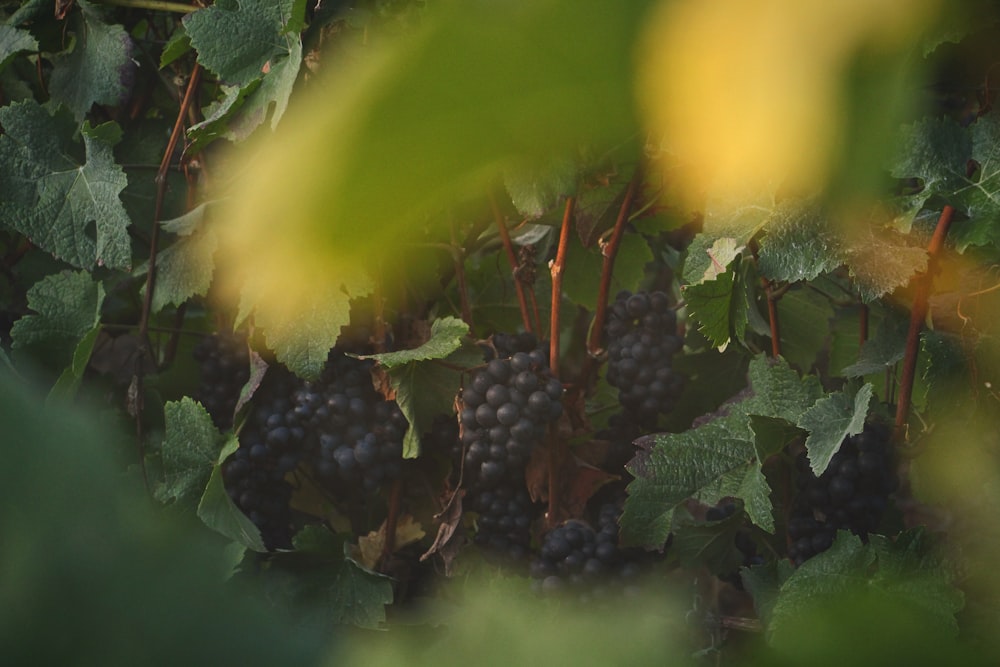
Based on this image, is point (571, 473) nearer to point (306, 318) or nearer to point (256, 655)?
point (306, 318)

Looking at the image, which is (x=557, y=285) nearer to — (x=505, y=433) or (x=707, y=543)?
(x=505, y=433)

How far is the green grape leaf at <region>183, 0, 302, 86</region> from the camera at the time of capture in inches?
42.9

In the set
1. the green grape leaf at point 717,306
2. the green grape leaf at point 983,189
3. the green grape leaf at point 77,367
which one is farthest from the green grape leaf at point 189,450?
the green grape leaf at point 983,189

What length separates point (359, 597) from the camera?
1138 millimetres

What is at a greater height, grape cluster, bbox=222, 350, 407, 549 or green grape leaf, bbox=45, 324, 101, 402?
green grape leaf, bbox=45, 324, 101, 402

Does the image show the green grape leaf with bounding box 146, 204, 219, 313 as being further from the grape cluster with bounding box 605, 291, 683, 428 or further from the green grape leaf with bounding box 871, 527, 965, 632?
the green grape leaf with bounding box 871, 527, 965, 632

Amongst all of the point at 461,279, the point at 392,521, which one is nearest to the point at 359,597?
the point at 392,521

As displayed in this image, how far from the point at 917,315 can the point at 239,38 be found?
0.67m

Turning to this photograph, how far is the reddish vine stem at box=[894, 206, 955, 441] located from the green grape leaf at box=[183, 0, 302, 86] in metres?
0.61

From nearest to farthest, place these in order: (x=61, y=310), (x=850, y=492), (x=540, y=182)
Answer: (x=540, y=182) → (x=850, y=492) → (x=61, y=310)

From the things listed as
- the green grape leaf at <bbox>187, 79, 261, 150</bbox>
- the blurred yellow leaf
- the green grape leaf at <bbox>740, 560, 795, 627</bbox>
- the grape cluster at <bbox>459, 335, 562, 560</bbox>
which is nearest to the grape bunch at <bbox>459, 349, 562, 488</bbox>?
the grape cluster at <bbox>459, 335, 562, 560</bbox>

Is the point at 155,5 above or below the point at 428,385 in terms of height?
above

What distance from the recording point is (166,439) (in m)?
1.18

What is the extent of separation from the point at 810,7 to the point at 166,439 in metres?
1.06
